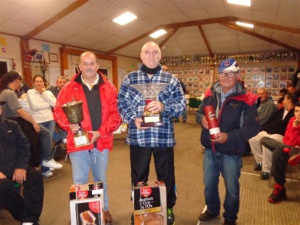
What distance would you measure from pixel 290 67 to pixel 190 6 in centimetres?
520

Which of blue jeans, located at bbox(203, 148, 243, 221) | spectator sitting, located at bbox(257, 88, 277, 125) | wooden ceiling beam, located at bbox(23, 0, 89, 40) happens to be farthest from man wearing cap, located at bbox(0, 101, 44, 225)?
wooden ceiling beam, located at bbox(23, 0, 89, 40)

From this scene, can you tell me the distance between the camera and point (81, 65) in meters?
1.77

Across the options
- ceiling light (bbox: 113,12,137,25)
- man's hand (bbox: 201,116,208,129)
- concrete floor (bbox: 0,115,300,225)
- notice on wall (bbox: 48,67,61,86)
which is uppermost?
ceiling light (bbox: 113,12,137,25)

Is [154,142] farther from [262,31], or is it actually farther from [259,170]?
[262,31]

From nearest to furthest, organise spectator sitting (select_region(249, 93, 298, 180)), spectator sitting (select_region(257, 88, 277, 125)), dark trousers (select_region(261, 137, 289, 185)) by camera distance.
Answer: dark trousers (select_region(261, 137, 289, 185)) < spectator sitting (select_region(249, 93, 298, 180)) < spectator sitting (select_region(257, 88, 277, 125))

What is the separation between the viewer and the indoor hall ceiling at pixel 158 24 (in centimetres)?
455

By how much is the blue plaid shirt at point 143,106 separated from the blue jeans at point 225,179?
0.40 m

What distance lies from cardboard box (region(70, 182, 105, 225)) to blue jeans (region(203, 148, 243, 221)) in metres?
0.91

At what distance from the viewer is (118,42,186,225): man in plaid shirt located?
5.65 ft

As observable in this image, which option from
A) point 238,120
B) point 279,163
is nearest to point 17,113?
point 238,120

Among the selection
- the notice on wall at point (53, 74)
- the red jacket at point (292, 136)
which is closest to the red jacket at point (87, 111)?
the red jacket at point (292, 136)

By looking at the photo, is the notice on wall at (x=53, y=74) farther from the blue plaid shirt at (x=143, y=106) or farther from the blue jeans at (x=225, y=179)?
the blue jeans at (x=225, y=179)

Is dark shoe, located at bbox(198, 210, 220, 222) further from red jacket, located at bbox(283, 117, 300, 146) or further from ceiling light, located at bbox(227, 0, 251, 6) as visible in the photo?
ceiling light, located at bbox(227, 0, 251, 6)

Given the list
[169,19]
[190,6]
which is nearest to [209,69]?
[169,19]
